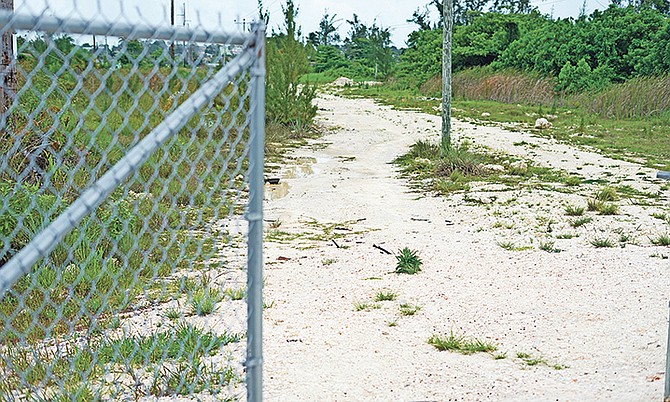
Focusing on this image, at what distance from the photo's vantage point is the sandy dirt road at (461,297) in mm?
3643

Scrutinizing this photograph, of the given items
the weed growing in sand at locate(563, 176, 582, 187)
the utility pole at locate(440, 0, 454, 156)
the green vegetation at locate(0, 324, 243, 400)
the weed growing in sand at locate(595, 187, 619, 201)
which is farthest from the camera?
the utility pole at locate(440, 0, 454, 156)

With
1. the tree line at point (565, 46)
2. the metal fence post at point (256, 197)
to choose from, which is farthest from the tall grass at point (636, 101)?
the metal fence post at point (256, 197)

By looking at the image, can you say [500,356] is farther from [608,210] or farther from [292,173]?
[292,173]

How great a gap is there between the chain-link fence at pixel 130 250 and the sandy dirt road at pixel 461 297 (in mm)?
387

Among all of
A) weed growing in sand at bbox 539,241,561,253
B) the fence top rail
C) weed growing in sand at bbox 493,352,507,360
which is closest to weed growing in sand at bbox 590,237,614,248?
weed growing in sand at bbox 539,241,561,253

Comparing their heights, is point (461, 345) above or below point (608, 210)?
below

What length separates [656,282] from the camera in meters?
5.21

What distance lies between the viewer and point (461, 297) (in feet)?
16.3

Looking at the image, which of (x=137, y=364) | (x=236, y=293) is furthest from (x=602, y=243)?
(x=137, y=364)

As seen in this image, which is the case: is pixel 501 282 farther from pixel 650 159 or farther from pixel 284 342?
pixel 650 159

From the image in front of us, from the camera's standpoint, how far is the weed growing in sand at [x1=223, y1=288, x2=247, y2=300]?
4734mm

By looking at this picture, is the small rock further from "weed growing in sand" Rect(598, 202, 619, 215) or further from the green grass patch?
the green grass patch

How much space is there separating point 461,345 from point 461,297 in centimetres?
94

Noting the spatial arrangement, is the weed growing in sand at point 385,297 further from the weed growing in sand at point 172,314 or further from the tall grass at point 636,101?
the tall grass at point 636,101
